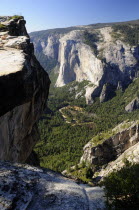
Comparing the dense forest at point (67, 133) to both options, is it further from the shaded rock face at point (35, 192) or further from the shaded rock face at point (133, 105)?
the shaded rock face at point (35, 192)

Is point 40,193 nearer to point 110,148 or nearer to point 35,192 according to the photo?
point 35,192

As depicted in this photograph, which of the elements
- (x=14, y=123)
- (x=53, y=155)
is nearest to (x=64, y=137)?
(x=53, y=155)

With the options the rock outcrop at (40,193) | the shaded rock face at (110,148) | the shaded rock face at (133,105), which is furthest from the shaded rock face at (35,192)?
the shaded rock face at (133,105)

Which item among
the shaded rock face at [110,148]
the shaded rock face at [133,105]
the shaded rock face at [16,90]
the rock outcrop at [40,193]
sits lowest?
the shaded rock face at [133,105]

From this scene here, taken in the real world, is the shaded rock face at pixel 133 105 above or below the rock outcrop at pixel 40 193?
below

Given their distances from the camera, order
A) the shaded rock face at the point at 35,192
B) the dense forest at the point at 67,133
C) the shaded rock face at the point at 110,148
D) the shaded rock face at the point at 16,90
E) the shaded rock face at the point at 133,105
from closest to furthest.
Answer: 1. the shaded rock face at the point at 35,192
2. the shaded rock face at the point at 16,90
3. the shaded rock face at the point at 110,148
4. the dense forest at the point at 67,133
5. the shaded rock face at the point at 133,105

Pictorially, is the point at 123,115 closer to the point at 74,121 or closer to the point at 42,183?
the point at 74,121
